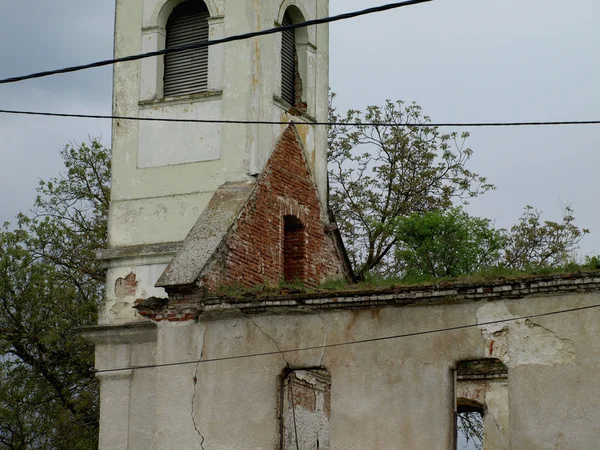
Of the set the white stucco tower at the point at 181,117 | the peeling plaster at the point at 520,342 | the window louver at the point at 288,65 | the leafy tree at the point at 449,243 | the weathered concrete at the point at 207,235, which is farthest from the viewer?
the leafy tree at the point at 449,243

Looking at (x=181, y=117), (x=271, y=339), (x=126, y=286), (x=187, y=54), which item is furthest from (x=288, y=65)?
(x=271, y=339)

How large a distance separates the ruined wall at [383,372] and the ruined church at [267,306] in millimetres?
18

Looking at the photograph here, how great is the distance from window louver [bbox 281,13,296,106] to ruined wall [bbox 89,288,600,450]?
4563 mm

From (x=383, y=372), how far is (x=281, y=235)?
12.1 ft

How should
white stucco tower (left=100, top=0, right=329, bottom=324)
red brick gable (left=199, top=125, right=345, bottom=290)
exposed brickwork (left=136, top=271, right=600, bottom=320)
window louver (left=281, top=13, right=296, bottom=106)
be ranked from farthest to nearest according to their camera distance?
window louver (left=281, top=13, right=296, bottom=106) → white stucco tower (left=100, top=0, right=329, bottom=324) → red brick gable (left=199, top=125, right=345, bottom=290) → exposed brickwork (left=136, top=271, right=600, bottom=320)

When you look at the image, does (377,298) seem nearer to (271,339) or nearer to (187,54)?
(271,339)

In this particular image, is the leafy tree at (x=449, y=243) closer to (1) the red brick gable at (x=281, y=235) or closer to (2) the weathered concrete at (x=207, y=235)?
(1) the red brick gable at (x=281, y=235)

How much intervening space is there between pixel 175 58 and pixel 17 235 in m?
7.71

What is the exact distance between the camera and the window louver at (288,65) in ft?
65.0

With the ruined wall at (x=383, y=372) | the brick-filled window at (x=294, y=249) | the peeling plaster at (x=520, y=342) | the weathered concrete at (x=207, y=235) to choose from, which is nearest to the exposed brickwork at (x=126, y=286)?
the weathered concrete at (x=207, y=235)

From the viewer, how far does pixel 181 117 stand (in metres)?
18.9

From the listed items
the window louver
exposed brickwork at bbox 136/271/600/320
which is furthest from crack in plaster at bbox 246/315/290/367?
the window louver

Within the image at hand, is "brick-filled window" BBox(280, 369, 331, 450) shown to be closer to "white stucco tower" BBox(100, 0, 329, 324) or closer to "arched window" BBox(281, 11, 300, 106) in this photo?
"white stucco tower" BBox(100, 0, 329, 324)

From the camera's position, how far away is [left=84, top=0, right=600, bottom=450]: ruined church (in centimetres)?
1517
